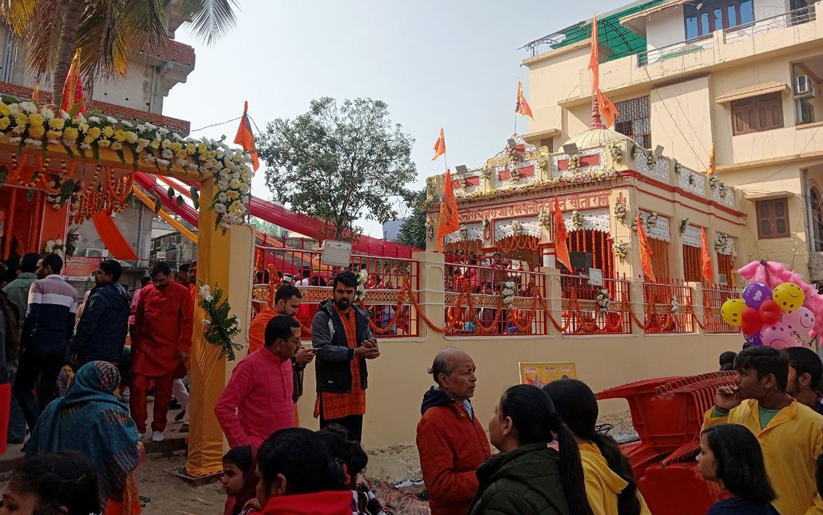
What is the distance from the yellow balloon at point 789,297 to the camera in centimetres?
625

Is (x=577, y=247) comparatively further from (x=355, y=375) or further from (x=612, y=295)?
(x=355, y=375)

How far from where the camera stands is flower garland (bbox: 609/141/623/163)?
568 inches

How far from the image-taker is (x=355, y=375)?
4.69 meters

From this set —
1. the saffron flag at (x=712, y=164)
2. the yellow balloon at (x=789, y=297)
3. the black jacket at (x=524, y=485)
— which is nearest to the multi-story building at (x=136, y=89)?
the yellow balloon at (x=789, y=297)

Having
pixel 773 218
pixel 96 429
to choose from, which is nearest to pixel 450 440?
pixel 96 429

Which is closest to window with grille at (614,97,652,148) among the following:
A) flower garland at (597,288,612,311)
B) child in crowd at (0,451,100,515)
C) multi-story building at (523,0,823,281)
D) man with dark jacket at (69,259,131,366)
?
multi-story building at (523,0,823,281)

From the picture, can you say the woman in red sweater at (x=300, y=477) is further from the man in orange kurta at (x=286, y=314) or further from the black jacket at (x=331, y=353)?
the black jacket at (x=331, y=353)

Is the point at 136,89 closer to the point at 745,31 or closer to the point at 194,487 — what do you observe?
the point at 194,487

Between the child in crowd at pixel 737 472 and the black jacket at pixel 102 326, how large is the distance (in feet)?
15.4

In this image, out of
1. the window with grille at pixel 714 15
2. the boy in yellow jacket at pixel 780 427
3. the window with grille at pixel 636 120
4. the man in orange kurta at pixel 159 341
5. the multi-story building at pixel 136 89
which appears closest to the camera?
the boy in yellow jacket at pixel 780 427

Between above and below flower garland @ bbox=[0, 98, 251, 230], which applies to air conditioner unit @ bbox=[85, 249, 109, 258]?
above

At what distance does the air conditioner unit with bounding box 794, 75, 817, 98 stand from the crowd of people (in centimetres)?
1951

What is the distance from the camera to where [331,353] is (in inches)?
176

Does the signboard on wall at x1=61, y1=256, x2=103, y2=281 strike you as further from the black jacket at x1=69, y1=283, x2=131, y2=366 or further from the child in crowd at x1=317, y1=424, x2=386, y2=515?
the child in crowd at x1=317, y1=424, x2=386, y2=515
